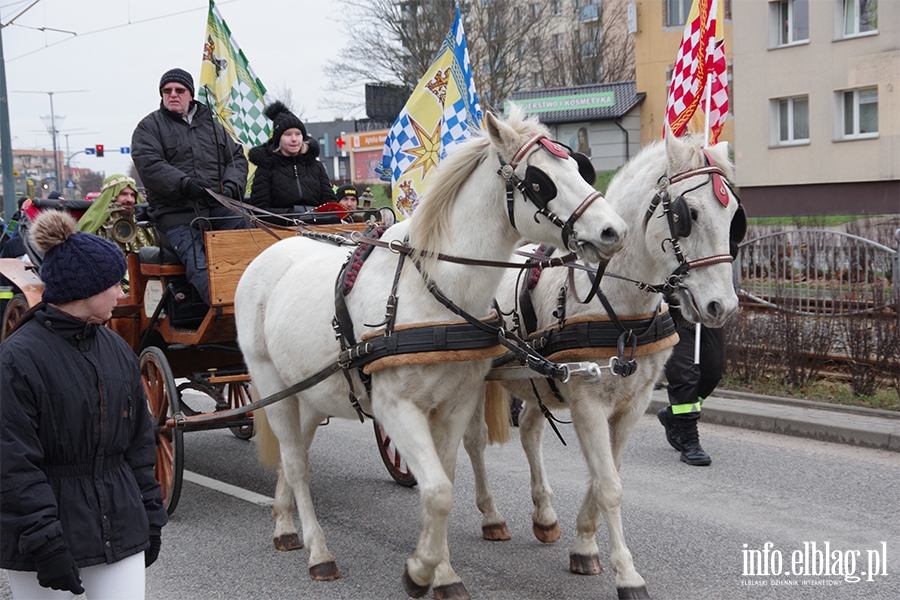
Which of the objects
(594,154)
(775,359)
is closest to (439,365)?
(775,359)

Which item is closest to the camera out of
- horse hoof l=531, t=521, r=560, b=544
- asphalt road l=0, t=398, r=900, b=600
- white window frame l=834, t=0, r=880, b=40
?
asphalt road l=0, t=398, r=900, b=600

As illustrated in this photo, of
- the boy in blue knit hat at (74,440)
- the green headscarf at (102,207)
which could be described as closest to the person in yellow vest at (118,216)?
the green headscarf at (102,207)

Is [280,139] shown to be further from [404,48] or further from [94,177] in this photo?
[404,48]

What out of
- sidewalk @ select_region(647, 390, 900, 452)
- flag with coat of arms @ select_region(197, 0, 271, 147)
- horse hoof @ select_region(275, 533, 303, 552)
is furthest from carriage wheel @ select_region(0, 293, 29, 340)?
sidewalk @ select_region(647, 390, 900, 452)

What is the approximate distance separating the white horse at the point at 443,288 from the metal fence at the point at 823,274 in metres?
5.18

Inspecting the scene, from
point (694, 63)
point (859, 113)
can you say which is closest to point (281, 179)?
point (694, 63)

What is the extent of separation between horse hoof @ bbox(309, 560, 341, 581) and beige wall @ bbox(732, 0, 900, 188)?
21236mm

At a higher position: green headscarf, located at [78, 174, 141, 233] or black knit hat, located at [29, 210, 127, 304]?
green headscarf, located at [78, 174, 141, 233]

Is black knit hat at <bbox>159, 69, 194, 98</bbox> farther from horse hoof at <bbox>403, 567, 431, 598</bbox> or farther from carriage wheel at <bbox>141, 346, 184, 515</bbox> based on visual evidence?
horse hoof at <bbox>403, 567, 431, 598</bbox>

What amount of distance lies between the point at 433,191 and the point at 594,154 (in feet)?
113

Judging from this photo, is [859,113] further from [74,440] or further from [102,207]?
[74,440]

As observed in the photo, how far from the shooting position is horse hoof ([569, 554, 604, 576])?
4.58 m

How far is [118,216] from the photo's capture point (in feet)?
22.7

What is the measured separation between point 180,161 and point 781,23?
22.3 metres
